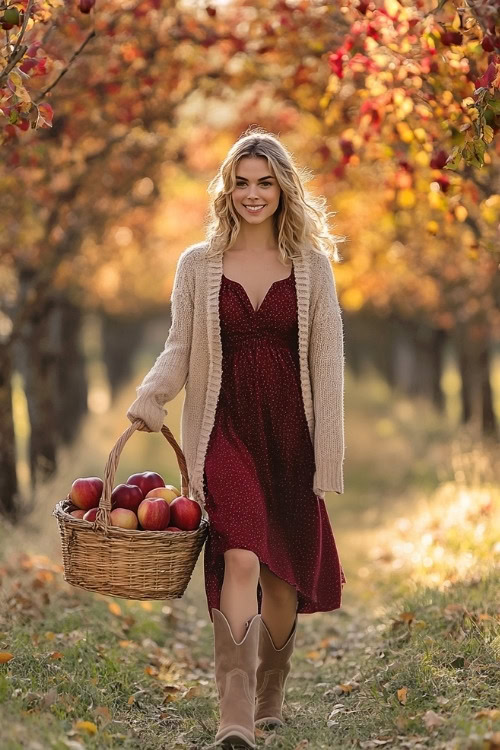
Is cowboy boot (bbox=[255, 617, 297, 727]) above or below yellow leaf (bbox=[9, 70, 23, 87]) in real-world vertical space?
below

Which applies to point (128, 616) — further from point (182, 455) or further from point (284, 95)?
point (284, 95)

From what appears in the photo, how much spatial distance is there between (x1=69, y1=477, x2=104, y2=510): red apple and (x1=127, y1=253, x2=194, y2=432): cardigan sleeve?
1.11ft

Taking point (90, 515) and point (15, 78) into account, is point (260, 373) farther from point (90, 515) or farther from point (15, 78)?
point (15, 78)

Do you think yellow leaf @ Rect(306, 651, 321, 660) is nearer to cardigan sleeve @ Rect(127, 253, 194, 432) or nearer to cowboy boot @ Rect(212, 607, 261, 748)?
cowboy boot @ Rect(212, 607, 261, 748)

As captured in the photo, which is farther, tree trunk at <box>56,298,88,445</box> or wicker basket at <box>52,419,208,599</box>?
tree trunk at <box>56,298,88,445</box>

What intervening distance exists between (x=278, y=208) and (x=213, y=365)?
78cm

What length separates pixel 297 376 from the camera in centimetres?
481

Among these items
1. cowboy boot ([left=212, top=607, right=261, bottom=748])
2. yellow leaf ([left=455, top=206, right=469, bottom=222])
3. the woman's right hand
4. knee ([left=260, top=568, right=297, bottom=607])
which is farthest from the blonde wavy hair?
yellow leaf ([left=455, top=206, right=469, bottom=222])

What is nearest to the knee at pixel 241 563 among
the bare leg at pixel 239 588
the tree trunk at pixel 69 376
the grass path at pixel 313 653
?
the bare leg at pixel 239 588

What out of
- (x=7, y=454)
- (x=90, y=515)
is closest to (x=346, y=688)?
(x=90, y=515)

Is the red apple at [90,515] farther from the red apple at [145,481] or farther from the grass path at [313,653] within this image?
the grass path at [313,653]

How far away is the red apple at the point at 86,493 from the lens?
187 inches

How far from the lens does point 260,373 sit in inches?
187

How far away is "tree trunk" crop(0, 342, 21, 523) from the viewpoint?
31.8 ft
